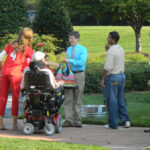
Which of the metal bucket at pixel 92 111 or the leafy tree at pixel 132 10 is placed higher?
the leafy tree at pixel 132 10

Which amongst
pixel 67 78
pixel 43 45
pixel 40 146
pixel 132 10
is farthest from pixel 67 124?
pixel 132 10

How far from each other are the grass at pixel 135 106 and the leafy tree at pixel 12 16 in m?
8.47

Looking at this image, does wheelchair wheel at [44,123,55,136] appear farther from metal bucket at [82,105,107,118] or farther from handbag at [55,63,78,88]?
metal bucket at [82,105,107,118]

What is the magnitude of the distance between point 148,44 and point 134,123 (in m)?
28.1

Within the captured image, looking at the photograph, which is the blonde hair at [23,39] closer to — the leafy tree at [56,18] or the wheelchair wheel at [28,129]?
the wheelchair wheel at [28,129]

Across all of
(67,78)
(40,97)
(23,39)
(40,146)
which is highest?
(23,39)

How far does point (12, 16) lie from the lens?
21.9m

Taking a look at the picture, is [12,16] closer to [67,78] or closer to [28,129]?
[67,78]

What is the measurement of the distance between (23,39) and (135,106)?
16.1 ft

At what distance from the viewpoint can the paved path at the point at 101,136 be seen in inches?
295

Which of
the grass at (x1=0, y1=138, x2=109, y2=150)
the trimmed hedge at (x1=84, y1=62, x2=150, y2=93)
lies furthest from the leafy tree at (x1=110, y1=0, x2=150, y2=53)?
the grass at (x1=0, y1=138, x2=109, y2=150)

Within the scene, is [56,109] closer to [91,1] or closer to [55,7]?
[55,7]

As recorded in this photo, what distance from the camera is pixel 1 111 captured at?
9.02m

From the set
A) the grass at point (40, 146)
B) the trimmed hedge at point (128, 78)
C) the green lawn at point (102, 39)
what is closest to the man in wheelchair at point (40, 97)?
the grass at point (40, 146)
